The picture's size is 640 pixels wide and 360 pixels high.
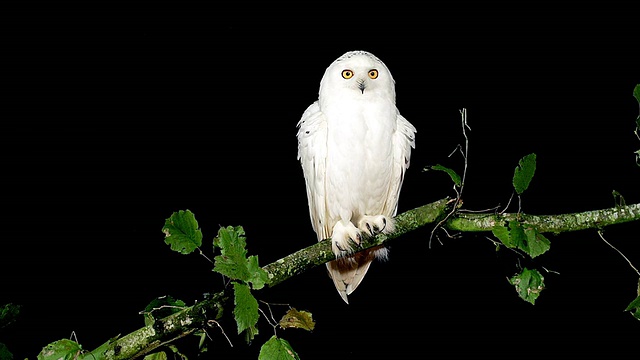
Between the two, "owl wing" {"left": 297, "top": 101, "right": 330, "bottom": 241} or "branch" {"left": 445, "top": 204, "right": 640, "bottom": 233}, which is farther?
"owl wing" {"left": 297, "top": 101, "right": 330, "bottom": 241}

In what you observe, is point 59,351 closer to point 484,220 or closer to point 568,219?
point 484,220

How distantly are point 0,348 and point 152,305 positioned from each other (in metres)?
0.43

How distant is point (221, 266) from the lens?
5.43 feet

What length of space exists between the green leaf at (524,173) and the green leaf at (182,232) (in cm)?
92

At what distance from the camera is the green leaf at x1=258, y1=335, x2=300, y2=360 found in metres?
1.67

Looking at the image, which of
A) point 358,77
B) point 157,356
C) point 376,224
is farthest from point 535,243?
point 157,356

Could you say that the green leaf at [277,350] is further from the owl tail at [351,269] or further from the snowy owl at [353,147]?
the owl tail at [351,269]

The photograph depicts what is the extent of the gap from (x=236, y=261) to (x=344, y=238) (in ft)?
1.85

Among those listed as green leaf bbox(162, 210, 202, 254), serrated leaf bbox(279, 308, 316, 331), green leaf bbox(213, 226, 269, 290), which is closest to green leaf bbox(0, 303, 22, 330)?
green leaf bbox(162, 210, 202, 254)

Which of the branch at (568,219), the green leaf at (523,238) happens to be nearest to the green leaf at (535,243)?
the green leaf at (523,238)

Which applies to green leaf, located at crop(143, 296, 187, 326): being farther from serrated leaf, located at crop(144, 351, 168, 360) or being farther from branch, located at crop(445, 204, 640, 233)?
branch, located at crop(445, 204, 640, 233)

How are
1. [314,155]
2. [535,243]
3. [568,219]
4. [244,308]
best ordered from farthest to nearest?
[314,155] → [568,219] → [535,243] → [244,308]

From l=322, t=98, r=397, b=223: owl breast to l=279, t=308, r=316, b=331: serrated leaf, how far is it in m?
0.54

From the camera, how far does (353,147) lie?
2188mm
